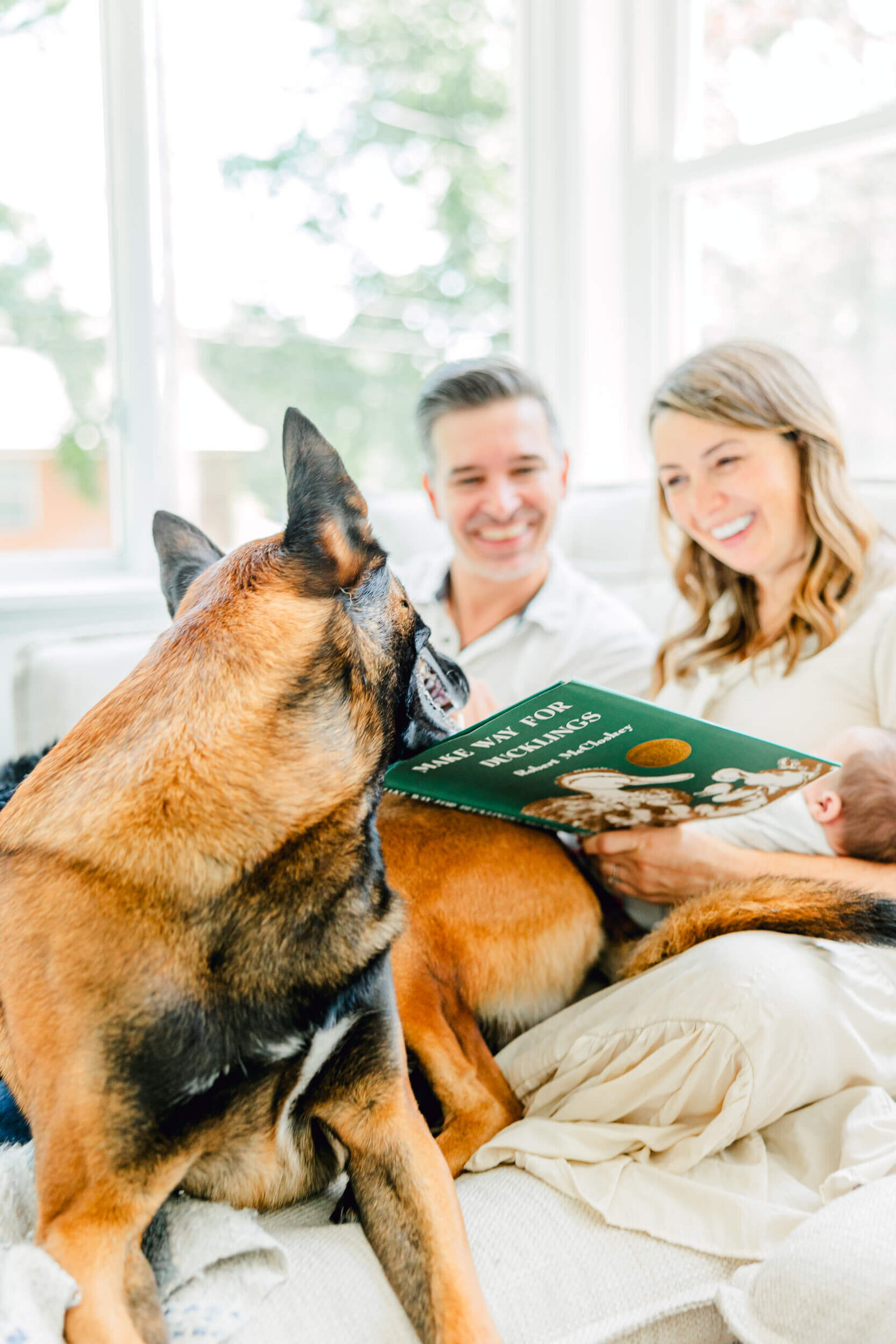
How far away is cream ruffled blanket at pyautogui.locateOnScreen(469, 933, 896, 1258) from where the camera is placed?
0.98 m

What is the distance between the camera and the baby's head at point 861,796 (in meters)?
1.25

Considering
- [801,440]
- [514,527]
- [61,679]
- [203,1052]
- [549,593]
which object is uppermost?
[801,440]

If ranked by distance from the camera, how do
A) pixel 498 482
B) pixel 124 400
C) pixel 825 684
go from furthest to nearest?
pixel 124 400 → pixel 498 482 → pixel 825 684

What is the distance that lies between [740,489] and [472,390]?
50 centimetres

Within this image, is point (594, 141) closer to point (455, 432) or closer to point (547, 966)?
point (455, 432)

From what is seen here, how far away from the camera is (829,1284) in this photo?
0.80 meters

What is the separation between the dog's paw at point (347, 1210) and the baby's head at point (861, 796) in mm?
706

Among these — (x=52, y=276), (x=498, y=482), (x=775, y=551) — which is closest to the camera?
(x=775, y=551)

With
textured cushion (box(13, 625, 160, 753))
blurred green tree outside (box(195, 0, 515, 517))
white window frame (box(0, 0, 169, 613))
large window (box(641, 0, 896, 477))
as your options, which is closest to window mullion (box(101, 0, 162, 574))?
white window frame (box(0, 0, 169, 613))

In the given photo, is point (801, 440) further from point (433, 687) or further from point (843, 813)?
point (433, 687)

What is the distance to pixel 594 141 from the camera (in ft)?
9.91

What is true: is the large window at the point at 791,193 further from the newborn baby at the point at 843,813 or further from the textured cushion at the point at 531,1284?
the textured cushion at the point at 531,1284

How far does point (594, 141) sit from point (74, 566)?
1.93 m

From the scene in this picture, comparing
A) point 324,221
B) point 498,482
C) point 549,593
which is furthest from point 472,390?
point 324,221
